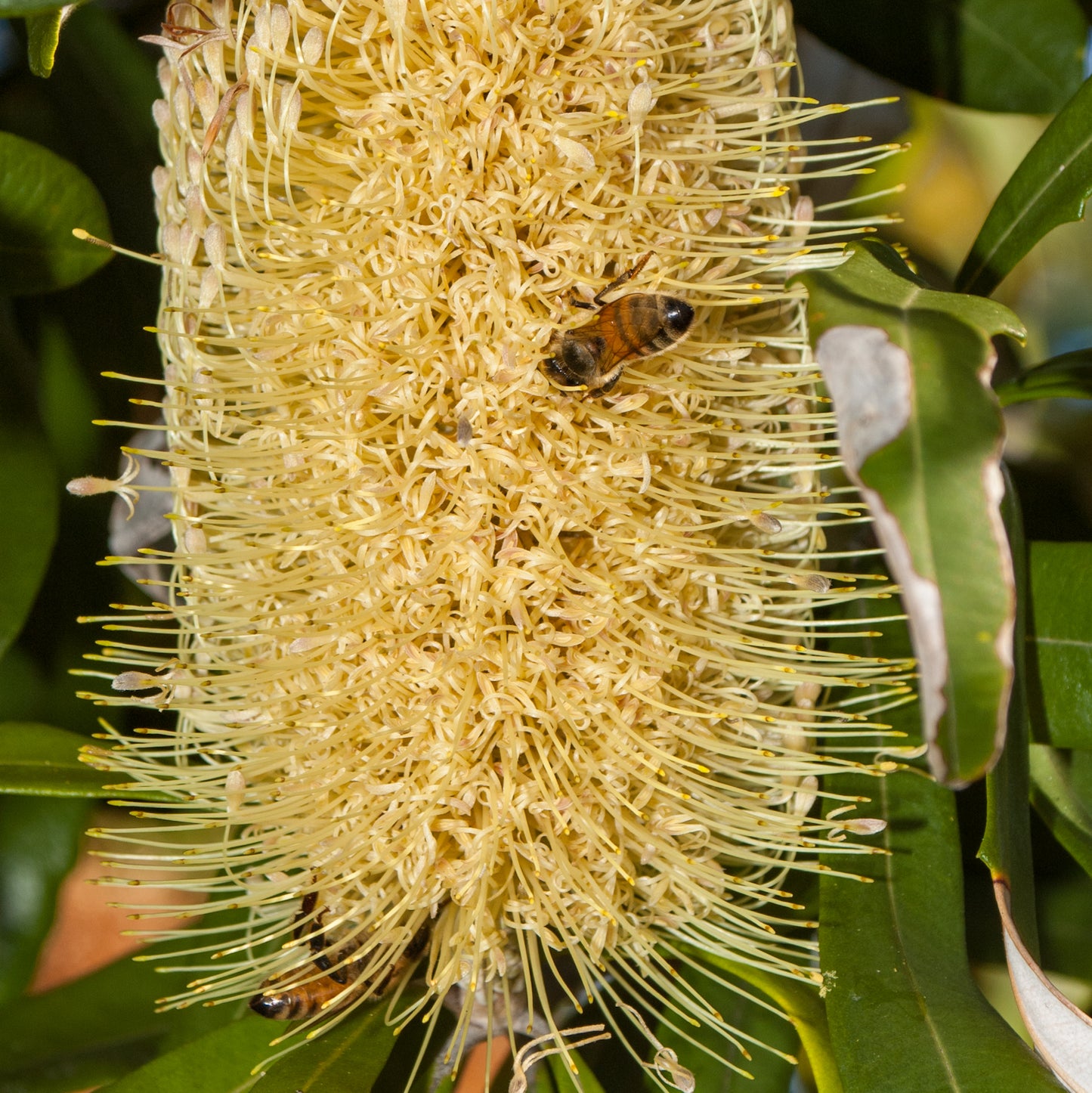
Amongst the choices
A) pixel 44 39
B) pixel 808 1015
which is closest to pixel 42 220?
pixel 44 39

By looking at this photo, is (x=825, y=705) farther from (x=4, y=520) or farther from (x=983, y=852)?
(x=4, y=520)

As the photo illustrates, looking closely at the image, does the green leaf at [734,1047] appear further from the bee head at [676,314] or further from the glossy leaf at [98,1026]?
the bee head at [676,314]

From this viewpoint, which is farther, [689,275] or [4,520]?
[4,520]

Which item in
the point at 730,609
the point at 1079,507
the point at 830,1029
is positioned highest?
the point at 1079,507

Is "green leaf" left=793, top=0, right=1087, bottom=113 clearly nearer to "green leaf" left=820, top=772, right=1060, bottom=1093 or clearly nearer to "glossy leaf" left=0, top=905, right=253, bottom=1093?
"green leaf" left=820, top=772, right=1060, bottom=1093

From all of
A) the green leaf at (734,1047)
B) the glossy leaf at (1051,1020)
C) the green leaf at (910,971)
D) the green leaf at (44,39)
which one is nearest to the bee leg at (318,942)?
the green leaf at (734,1047)

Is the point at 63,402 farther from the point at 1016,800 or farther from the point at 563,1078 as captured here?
the point at 1016,800

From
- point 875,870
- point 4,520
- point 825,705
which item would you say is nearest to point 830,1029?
point 875,870

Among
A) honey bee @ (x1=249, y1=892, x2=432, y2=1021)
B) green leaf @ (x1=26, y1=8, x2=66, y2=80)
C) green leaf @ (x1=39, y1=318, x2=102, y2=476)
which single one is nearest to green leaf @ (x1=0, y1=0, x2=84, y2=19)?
green leaf @ (x1=26, y1=8, x2=66, y2=80)
